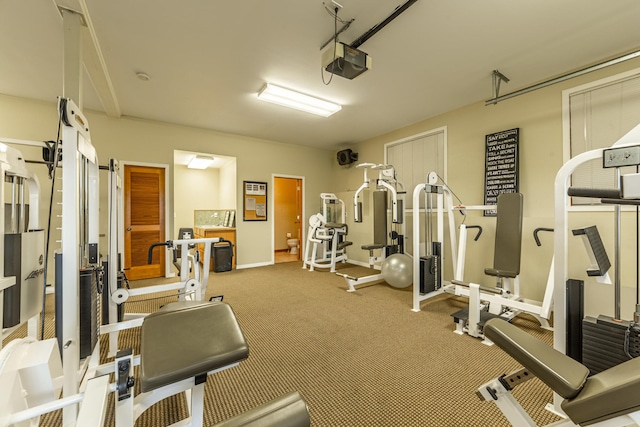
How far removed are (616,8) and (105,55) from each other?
15.2 feet

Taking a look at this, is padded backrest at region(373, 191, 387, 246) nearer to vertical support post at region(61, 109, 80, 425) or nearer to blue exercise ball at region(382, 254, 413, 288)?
blue exercise ball at region(382, 254, 413, 288)

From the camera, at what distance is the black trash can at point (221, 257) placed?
5168 millimetres

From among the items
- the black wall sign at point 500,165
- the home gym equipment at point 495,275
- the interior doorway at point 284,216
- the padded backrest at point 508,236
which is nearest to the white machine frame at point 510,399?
the home gym equipment at point 495,275

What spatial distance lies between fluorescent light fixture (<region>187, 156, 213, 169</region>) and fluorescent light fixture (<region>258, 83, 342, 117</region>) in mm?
2550

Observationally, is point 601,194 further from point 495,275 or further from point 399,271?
point 399,271

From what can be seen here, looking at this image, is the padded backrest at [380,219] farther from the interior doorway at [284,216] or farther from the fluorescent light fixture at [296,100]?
the interior doorway at [284,216]

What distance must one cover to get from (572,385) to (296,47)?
3.02 metres

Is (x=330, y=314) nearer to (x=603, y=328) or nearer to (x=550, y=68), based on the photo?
(x=603, y=328)

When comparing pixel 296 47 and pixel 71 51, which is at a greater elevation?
pixel 296 47

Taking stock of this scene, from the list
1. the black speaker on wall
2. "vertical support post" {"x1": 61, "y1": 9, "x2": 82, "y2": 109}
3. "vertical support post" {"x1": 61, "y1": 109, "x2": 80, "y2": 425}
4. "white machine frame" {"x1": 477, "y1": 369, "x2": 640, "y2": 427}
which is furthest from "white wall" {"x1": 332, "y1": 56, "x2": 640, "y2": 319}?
"vertical support post" {"x1": 61, "y1": 9, "x2": 82, "y2": 109}

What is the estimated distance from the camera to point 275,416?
791 millimetres

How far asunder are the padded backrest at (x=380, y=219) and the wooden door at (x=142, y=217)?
388 centimetres

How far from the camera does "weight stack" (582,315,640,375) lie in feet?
4.22

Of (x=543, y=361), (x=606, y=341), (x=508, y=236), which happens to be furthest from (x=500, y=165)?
(x=543, y=361)
